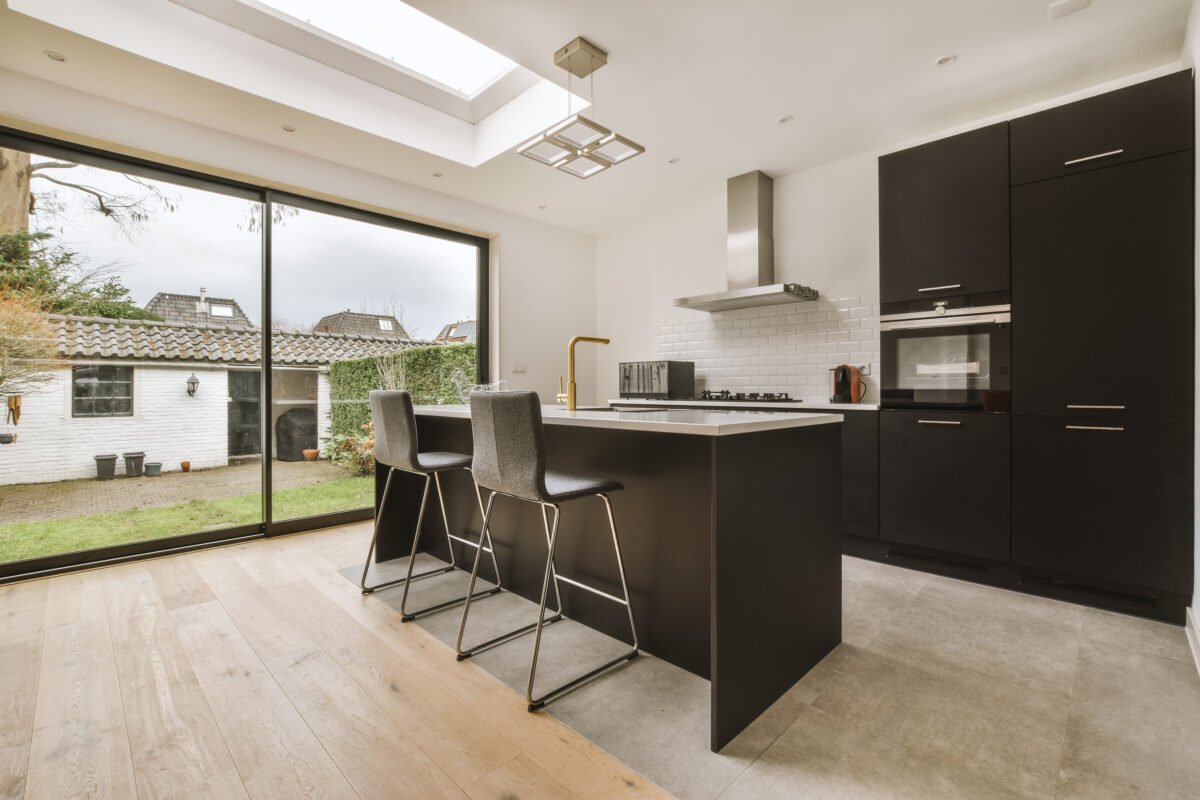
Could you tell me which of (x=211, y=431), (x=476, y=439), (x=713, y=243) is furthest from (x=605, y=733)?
(x=713, y=243)

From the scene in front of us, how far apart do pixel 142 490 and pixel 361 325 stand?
68.7 inches

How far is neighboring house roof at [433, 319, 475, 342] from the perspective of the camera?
4.71 m

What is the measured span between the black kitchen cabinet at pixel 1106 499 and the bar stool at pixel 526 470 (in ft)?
7.18

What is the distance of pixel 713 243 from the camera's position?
4.71 m

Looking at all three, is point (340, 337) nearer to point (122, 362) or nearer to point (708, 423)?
point (122, 362)

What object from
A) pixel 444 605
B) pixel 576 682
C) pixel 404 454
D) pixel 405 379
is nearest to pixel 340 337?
pixel 405 379

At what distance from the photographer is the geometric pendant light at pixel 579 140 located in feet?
7.94

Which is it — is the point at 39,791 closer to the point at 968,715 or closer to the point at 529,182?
the point at 968,715

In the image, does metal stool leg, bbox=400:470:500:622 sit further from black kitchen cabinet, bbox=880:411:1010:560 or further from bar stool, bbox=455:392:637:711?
black kitchen cabinet, bbox=880:411:1010:560

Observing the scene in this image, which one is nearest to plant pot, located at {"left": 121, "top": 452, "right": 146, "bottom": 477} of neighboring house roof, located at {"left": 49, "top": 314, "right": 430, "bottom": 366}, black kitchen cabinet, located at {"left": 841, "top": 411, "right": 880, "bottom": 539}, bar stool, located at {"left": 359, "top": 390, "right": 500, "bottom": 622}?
neighboring house roof, located at {"left": 49, "top": 314, "right": 430, "bottom": 366}

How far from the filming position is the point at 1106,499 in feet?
8.16

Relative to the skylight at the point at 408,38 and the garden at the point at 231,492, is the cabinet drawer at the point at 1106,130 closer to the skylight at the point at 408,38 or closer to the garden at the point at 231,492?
the skylight at the point at 408,38

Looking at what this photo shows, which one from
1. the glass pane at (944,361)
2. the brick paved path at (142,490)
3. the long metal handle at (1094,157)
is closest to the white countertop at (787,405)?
the glass pane at (944,361)

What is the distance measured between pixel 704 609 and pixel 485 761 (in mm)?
833
